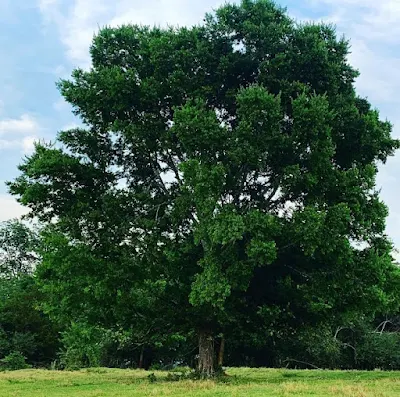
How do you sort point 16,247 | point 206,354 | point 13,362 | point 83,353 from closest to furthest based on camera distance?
point 206,354, point 13,362, point 83,353, point 16,247

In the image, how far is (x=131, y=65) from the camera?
24.2 m

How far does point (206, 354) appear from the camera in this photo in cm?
2336

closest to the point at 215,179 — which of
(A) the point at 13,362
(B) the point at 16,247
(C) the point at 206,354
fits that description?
(C) the point at 206,354

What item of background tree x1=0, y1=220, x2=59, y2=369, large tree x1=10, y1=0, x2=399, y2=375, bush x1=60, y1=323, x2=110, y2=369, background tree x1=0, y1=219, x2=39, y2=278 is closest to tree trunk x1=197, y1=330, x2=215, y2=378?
large tree x1=10, y1=0, x2=399, y2=375

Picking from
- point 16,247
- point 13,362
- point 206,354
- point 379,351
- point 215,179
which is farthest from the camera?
point 16,247

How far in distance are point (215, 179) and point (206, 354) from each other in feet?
26.9

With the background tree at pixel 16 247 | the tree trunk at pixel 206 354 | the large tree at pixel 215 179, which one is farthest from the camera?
Answer: the background tree at pixel 16 247

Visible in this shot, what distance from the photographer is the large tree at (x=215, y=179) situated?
20.7 metres

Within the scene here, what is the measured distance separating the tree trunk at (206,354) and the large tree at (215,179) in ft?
0.20

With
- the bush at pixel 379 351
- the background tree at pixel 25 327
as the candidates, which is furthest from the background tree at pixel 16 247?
the bush at pixel 379 351

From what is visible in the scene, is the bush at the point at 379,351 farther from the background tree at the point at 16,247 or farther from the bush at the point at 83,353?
the background tree at the point at 16,247

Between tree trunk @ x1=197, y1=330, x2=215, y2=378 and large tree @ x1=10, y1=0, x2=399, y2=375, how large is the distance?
6cm

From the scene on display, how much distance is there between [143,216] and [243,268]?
544 centimetres

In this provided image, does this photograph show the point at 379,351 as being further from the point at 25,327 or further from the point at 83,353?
the point at 25,327
